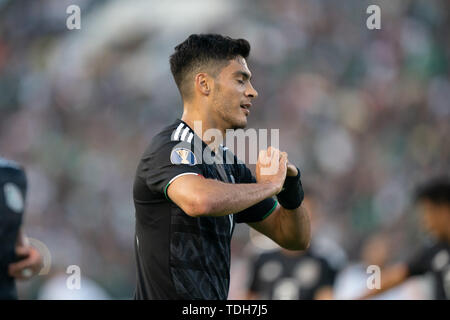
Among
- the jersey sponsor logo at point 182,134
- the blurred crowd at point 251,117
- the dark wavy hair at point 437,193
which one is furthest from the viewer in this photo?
the blurred crowd at point 251,117

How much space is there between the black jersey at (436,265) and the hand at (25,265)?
2786 mm

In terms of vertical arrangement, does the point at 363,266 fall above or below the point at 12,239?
below

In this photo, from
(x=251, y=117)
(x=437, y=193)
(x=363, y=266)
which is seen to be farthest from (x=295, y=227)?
(x=251, y=117)

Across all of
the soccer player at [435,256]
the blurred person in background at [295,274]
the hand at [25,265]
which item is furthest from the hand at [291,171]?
the blurred person in background at [295,274]

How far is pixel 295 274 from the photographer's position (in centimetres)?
561

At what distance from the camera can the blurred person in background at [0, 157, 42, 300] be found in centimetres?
416

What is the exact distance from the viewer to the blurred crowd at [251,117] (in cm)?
892

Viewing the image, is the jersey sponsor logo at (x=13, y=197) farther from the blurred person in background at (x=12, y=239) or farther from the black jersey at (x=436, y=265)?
the black jersey at (x=436, y=265)

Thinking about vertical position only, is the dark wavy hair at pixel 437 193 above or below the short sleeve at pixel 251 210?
above

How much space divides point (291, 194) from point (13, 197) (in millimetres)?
1875

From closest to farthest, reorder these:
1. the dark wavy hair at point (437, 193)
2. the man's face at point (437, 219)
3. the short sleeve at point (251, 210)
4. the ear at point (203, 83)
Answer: the ear at point (203, 83)
the short sleeve at point (251, 210)
the man's face at point (437, 219)
the dark wavy hair at point (437, 193)

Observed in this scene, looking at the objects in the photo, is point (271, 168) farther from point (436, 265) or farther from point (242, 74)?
point (436, 265)

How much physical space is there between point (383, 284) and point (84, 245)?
4.47 m
